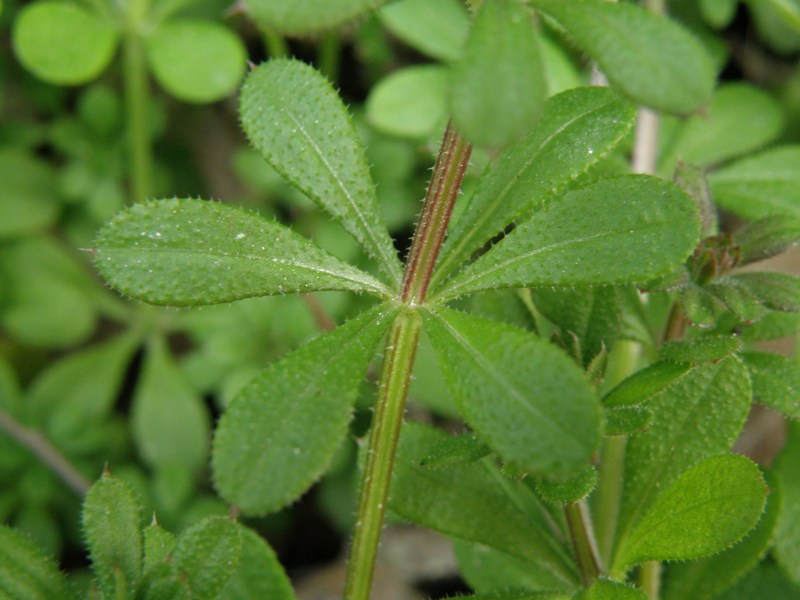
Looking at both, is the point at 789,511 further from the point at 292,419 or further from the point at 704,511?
the point at 292,419

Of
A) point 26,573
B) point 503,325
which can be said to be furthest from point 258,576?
point 503,325

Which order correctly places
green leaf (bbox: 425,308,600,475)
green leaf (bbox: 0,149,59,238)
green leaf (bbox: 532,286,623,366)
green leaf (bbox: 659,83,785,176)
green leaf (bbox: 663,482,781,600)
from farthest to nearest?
green leaf (bbox: 0,149,59,238), green leaf (bbox: 659,83,785,176), green leaf (bbox: 663,482,781,600), green leaf (bbox: 532,286,623,366), green leaf (bbox: 425,308,600,475)

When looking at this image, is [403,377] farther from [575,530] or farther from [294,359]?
[575,530]

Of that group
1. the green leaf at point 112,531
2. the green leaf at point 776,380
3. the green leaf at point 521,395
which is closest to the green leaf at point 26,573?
the green leaf at point 112,531

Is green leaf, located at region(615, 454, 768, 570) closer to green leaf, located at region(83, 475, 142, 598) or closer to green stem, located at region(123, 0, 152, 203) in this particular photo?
green leaf, located at region(83, 475, 142, 598)

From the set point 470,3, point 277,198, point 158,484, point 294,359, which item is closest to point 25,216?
point 277,198

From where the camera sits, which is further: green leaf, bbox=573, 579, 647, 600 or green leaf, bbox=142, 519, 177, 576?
green leaf, bbox=142, 519, 177, 576

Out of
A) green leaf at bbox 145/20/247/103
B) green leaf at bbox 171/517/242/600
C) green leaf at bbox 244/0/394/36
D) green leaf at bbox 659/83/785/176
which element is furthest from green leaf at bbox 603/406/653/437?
green leaf at bbox 145/20/247/103
